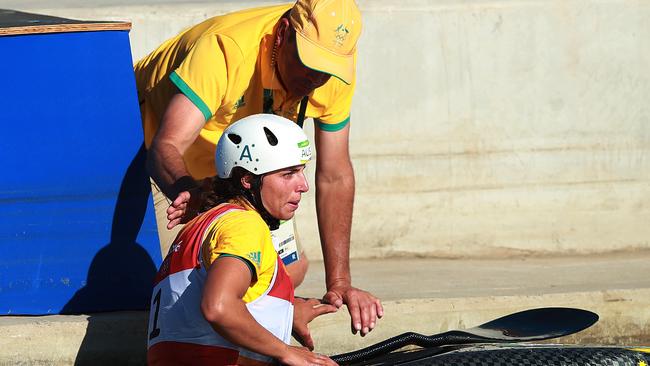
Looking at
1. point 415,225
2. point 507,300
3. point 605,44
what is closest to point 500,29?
point 605,44

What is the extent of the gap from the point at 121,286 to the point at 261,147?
5.83 feet

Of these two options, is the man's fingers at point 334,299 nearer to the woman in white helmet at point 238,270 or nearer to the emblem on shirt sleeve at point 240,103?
the woman in white helmet at point 238,270

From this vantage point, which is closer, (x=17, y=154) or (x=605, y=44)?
(x=17, y=154)

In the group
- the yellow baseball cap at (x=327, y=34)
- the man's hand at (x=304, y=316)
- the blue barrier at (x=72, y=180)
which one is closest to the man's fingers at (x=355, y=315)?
the man's hand at (x=304, y=316)

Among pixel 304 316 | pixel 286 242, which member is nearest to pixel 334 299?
pixel 304 316

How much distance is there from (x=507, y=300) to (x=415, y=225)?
157 centimetres

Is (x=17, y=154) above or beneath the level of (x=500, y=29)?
beneath

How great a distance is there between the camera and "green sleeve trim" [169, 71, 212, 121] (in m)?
4.66

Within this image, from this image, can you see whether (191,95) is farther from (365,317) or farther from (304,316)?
(365,317)

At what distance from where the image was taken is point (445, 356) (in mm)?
4023

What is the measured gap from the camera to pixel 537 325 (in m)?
4.84

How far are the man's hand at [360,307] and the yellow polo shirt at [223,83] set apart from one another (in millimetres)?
846

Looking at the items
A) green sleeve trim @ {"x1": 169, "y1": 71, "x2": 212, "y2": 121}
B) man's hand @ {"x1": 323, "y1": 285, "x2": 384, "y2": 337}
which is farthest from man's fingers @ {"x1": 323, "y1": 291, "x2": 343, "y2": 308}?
green sleeve trim @ {"x1": 169, "y1": 71, "x2": 212, "y2": 121}

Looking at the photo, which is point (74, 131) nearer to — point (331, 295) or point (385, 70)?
point (331, 295)
